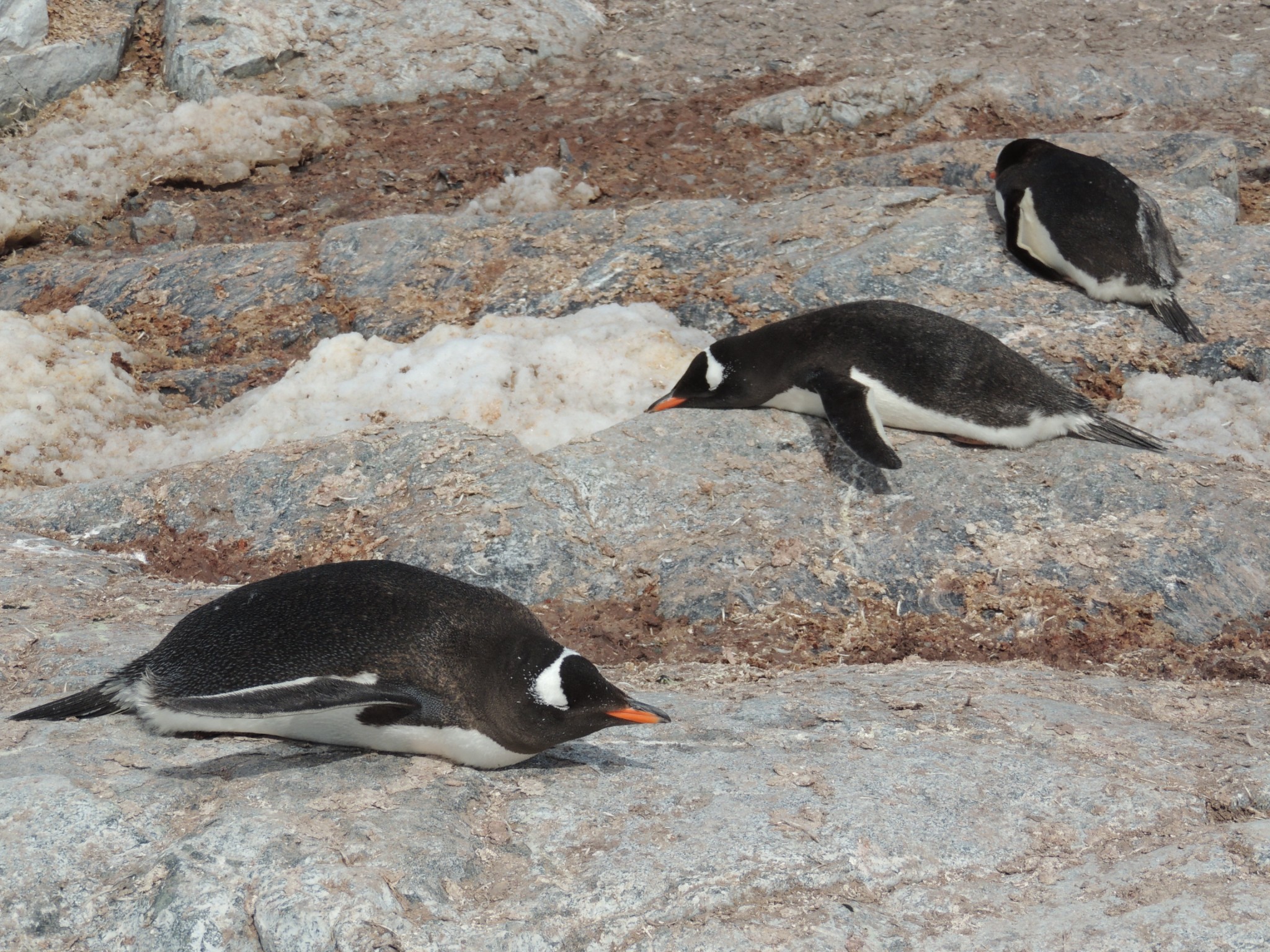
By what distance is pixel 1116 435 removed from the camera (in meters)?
4.41

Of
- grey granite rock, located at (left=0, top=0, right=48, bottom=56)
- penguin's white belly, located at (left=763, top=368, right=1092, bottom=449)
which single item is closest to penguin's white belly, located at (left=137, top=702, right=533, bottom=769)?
penguin's white belly, located at (left=763, top=368, right=1092, bottom=449)

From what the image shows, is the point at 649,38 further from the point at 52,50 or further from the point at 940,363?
the point at 940,363

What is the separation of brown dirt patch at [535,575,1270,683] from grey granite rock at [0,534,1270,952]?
62 centimetres

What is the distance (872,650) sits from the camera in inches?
143

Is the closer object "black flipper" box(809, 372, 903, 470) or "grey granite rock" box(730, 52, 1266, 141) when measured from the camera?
"black flipper" box(809, 372, 903, 470)

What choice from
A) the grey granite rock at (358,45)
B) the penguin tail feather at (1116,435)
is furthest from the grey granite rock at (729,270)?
the grey granite rock at (358,45)

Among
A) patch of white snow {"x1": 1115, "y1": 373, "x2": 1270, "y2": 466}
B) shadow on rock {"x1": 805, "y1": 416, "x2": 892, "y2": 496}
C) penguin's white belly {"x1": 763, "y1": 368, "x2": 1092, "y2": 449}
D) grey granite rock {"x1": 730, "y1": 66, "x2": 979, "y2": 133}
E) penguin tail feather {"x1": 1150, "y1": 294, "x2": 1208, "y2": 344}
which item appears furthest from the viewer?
grey granite rock {"x1": 730, "y1": 66, "x2": 979, "y2": 133}

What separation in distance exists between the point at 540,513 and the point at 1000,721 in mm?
1780

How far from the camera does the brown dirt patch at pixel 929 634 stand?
140 inches

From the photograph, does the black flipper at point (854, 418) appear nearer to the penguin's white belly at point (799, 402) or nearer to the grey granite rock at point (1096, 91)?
the penguin's white belly at point (799, 402)

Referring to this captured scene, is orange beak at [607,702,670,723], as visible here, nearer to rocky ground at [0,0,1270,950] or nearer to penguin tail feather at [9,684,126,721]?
rocky ground at [0,0,1270,950]

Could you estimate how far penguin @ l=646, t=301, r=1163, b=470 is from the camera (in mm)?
4344

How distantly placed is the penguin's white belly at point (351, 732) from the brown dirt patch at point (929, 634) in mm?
1060

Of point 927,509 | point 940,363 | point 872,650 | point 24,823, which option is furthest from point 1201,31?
point 24,823
